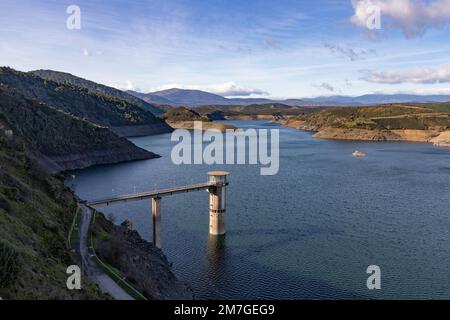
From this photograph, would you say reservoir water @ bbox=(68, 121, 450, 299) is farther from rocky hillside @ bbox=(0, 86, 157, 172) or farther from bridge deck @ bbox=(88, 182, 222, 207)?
rocky hillside @ bbox=(0, 86, 157, 172)

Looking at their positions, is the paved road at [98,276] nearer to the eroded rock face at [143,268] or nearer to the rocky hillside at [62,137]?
the eroded rock face at [143,268]

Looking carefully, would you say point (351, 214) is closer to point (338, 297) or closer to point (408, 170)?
point (338, 297)

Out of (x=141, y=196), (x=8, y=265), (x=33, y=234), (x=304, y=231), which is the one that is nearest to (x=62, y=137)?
(x=141, y=196)

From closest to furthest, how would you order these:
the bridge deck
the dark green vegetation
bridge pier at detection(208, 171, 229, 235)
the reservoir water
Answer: the dark green vegetation < the reservoir water < the bridge deck < bridge pier at detection(208, 171, 229, 235)

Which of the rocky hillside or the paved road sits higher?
the rocky hillside

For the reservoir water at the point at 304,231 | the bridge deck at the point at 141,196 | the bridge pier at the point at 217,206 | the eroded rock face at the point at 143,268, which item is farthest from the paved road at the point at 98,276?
the bridge pier at the point at 217,206

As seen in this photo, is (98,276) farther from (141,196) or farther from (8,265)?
(141,196)

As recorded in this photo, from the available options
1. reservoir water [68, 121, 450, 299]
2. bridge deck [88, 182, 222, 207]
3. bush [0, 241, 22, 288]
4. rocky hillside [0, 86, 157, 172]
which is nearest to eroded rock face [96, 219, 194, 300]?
reservoir water [68, 121, 450, 299]
